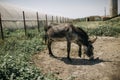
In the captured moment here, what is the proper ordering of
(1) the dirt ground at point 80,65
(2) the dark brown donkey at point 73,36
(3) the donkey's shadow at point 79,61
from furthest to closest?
(2) the dark brown donkey at point 73,36
(3) the donkey's shadow at point 79,61
(1) the dirt ground at point 80,65

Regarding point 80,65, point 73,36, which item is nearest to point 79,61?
point 80,65

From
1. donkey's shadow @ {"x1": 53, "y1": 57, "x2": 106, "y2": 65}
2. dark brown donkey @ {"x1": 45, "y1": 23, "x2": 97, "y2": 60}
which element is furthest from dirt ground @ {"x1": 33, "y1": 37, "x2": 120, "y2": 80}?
dark brown donkey @ {"x1": 45, "y1": 23, "x2": 97, "y2": 60}

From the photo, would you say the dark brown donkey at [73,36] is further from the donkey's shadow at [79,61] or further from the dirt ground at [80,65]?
the dirt ground at [80,65]

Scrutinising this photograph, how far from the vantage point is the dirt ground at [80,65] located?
7097 mm

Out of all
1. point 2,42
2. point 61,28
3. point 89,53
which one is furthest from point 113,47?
point 2,42

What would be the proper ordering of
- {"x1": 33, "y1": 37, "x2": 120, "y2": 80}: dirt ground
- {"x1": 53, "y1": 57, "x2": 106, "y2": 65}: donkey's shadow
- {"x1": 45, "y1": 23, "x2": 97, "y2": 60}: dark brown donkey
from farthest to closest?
{"x1": 45, "y1": 23, "x2": 97, "y2": 60}: dark brown donkey, {"x1": 53, "y1": 57, "x2": 106, "y2": 65}: donkey's shadow, {"x1": 33, "y1": 37, "x2": 120, "y2": 80}: dirt ground

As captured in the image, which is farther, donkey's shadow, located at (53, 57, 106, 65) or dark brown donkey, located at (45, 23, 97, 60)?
dark brown donkey, located at (45, 23, 97, 60)

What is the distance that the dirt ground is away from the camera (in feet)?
23.3

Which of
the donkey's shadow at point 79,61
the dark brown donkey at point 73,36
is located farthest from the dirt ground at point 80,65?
the dark brown donkey at point 73,36

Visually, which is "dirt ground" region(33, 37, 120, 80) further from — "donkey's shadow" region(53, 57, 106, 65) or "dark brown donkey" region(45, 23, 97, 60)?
"dark brown donkey" region(45, 23, 97, 60)

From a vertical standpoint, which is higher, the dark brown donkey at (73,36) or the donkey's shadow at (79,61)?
the dark brown donkey at (73,36)

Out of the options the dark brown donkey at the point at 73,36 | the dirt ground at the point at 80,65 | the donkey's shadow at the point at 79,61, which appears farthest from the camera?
the dark brown donkey at the point at 73,36

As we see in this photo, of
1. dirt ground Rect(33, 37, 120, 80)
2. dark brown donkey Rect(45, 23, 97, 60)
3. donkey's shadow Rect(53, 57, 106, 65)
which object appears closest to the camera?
dirt ground Rect(33, 37, 120, 80)

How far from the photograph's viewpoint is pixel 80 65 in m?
8.26
